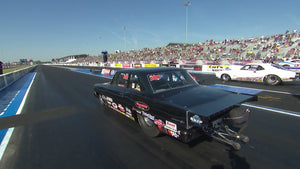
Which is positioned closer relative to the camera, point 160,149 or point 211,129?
point 211,129

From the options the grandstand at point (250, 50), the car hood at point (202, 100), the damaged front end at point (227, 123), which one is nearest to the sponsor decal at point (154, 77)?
the car hood at point (202, 100)

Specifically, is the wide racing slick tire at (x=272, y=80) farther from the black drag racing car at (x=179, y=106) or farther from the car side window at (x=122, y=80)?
the car side window at (x=122, y=80)

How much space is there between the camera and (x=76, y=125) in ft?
14.3

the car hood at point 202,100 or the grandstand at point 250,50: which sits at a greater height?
the grandstand at point 250,50

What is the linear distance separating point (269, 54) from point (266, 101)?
69.7 feet

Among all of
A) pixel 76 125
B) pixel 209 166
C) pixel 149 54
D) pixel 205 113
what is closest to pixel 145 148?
pixel 209 166

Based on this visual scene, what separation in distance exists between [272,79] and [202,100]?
8.94 metres

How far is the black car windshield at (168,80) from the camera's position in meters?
3.42

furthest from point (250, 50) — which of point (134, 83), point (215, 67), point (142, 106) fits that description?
point (142, 106)

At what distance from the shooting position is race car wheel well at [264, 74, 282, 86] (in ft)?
29.1

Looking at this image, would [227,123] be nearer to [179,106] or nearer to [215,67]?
[179,106]

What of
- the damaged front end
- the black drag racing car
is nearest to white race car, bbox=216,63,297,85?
the black drag racing car

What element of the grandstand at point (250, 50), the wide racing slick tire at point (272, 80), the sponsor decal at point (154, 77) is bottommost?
the wide racing slick tire at point (272, 80)

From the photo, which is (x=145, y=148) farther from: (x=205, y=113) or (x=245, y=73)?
(x=245, y=73)
